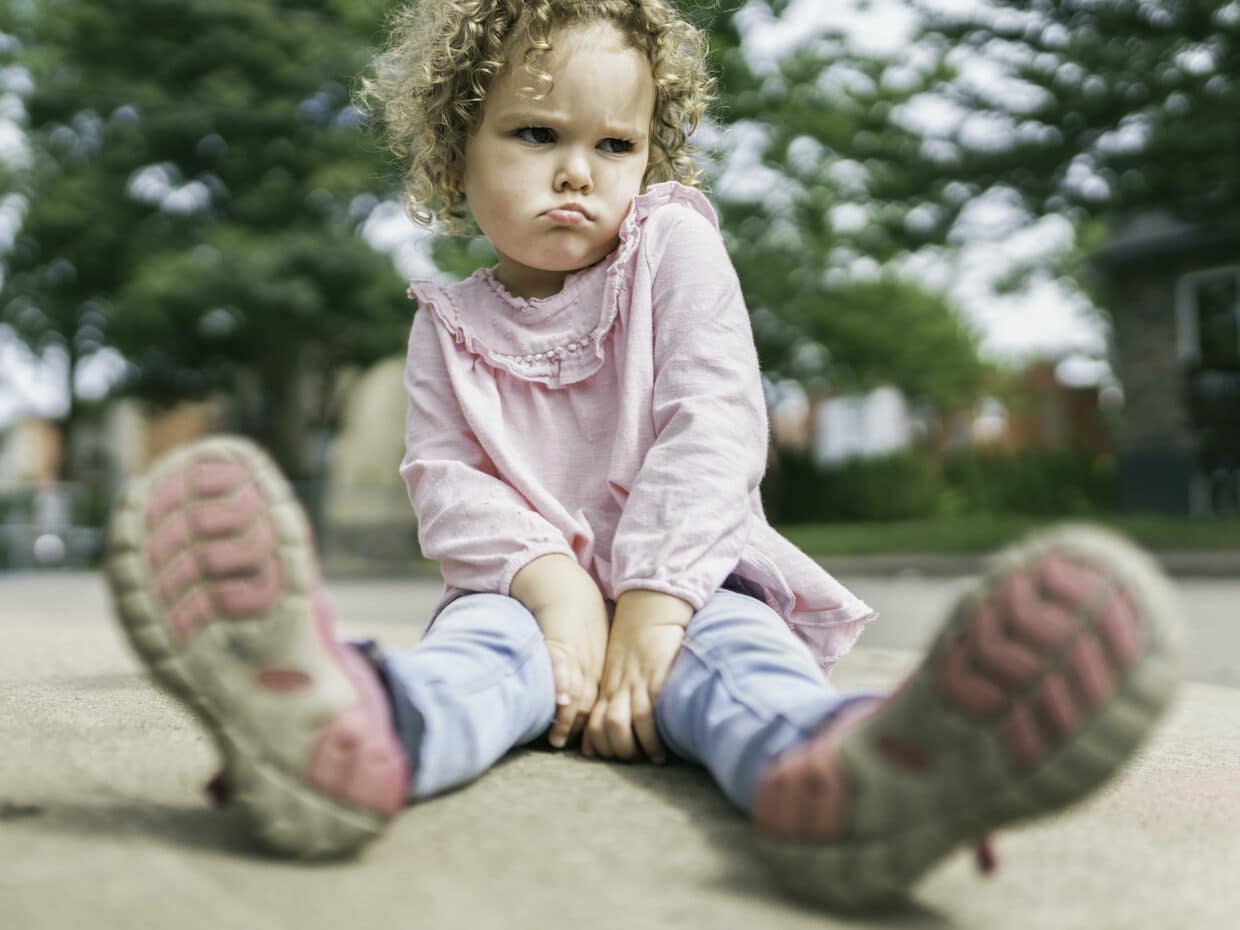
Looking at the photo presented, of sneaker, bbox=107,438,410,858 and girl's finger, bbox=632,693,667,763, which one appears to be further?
girl's finger, bbox=632,693,667,763

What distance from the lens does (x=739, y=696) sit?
131 cm

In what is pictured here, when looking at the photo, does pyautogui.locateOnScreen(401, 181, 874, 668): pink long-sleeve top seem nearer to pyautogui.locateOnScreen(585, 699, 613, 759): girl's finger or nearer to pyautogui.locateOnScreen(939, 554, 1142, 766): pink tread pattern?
pyautogui.locateOnScreen(585, 699, 613, 759): girl's finger

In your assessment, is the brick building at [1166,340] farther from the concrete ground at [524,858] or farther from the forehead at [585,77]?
the concrete ground at [524,858]

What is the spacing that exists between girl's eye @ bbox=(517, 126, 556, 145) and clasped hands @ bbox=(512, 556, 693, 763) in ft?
2.05

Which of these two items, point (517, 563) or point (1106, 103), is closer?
point (517, 563)

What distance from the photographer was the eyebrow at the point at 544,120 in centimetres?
181

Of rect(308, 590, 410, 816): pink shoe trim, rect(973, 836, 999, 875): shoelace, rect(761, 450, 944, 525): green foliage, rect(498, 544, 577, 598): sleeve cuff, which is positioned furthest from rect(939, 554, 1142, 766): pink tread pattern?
rect(761, 450, 944, 525): green foliage

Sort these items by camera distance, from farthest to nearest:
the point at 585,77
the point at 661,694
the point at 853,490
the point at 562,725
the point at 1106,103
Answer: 1. the point at 853,490
2. the point at 1106,103
3. the point at 585,77
4. the point at 562,725
5. the point at 661,694

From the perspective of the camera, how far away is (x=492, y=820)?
1.24 m

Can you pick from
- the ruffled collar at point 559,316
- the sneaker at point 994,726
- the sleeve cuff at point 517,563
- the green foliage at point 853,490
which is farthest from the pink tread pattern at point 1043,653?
the green foliage at point 853,490

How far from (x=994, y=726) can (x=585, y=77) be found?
122 centimetres

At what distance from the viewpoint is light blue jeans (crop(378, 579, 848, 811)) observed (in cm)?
124

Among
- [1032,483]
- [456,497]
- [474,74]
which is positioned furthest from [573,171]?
[1032,483]

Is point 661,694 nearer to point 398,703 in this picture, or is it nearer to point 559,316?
point 398,703
